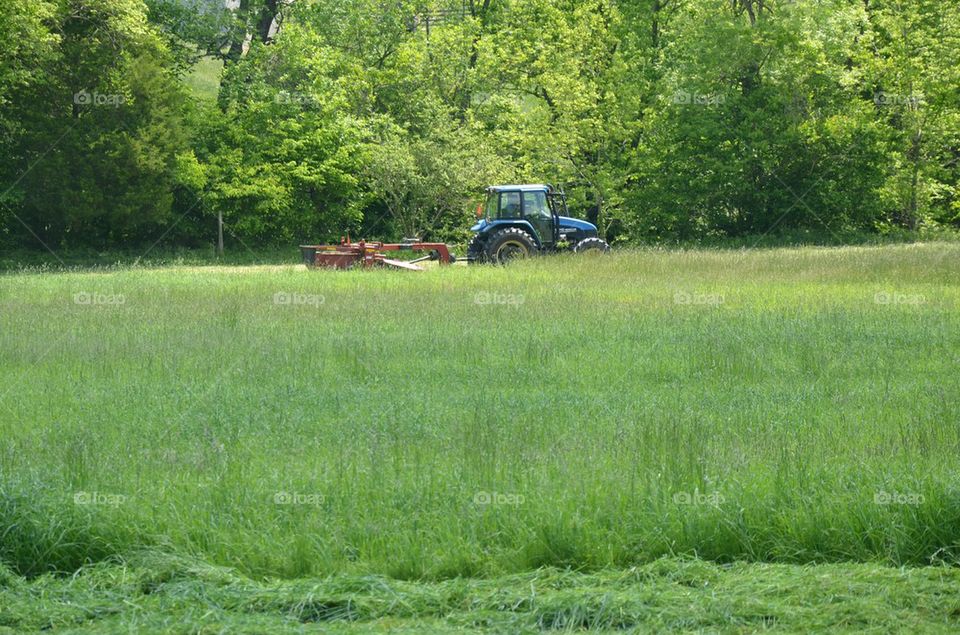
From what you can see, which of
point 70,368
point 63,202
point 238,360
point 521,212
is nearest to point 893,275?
point 521,212

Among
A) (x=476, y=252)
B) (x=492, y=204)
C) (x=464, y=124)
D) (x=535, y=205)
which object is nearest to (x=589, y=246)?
(x=535, y=205)

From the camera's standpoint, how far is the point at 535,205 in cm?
2933

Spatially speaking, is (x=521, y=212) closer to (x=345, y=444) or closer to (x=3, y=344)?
(x=3, y=344)

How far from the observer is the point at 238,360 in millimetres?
12617

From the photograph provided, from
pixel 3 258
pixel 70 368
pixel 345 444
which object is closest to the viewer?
pixel 345 444

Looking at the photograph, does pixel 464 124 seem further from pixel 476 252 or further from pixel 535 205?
pixel 476 252

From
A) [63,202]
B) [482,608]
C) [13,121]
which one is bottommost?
[482,608]

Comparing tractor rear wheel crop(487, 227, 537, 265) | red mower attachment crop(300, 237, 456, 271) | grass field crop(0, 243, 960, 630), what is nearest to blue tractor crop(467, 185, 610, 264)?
tractor rear wheel crop(487, 227, 537, 265)

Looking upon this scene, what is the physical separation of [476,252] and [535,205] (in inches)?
81.1

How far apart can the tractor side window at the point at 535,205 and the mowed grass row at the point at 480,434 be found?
1125 centimetres

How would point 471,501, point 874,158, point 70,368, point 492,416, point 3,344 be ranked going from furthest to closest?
1. point 874,158
2. point 3,344
3. point 70,368
4. point 492,416
5. point 471,501

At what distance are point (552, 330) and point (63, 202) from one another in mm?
23424

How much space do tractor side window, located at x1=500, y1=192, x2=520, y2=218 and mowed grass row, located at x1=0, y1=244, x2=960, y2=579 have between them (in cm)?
1111

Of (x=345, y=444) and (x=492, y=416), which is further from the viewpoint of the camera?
(x=492, y=416)
